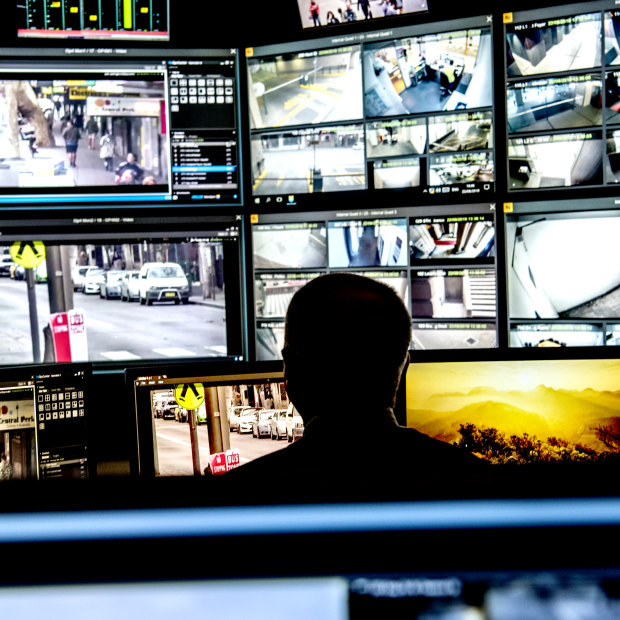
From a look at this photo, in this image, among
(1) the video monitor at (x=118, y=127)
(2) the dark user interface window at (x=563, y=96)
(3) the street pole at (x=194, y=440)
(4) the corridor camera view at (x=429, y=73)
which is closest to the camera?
(3) the street pole at (x=194, y=440)

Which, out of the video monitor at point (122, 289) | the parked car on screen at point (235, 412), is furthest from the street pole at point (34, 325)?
the parked car on screen at point (235, 412)

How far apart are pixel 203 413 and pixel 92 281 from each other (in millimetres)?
873

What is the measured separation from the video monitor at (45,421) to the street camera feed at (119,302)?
64cm

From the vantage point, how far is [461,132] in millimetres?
2068

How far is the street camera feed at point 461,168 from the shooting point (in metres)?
2.07

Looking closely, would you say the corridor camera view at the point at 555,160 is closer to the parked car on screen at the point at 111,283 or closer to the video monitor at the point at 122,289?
the video monitor at the point at 122,289

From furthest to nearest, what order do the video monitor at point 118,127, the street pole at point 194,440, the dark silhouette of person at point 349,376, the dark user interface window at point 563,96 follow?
the video monitor at point 118,127 < the dark user interface window at point 563,96 < the street pole at point 194,440 < the dark silhouette of person at point 349,376

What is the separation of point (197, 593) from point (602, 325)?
1815 millimetres

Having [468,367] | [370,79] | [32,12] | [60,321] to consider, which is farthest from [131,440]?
[32,12]

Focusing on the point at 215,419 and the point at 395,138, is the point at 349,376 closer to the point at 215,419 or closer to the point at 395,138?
the point at 215,419

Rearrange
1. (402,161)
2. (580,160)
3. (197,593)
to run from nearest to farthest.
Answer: (197,593) → (580,160) → (402,161)

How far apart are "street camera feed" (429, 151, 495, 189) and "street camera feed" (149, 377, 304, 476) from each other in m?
0.89

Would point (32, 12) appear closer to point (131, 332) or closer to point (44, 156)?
point (44, 156)

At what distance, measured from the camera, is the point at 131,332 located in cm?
224
